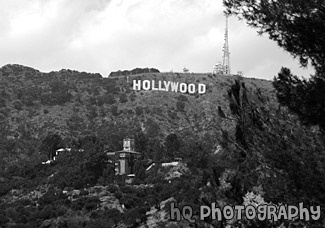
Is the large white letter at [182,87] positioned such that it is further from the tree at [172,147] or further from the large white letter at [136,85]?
the tree at [172,147]

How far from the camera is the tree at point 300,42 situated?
29.9 ft

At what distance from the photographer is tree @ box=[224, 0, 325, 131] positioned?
359 inches

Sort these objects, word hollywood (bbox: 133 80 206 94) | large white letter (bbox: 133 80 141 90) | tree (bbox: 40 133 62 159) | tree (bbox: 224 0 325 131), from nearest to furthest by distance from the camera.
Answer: tree (bbox: 224 0 325 131) < tree (bbox: 40 133 62 159) < word hollywood (bbox: 133 80 206 94) < large white letter (bbox: 133 80 141 90)

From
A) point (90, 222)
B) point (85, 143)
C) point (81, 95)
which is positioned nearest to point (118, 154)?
point (85, 143)

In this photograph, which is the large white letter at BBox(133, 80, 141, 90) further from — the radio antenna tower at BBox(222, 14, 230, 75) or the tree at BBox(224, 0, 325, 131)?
the tree at BBox(224, 0, 325, 131)

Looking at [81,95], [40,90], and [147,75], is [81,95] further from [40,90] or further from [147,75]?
[147,75]

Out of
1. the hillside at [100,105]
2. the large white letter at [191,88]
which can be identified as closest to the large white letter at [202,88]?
the hillside at [100,105]

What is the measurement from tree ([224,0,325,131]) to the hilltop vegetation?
59cm

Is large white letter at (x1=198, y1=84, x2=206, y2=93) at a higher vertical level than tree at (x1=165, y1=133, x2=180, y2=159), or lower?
higher

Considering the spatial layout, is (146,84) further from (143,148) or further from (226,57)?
(143,148)

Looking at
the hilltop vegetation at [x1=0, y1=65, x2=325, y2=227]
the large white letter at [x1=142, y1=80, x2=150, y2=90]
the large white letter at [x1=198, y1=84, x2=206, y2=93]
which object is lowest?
the hilltop vegetation at [x1=0, y1=65, x2=325, y2=227]

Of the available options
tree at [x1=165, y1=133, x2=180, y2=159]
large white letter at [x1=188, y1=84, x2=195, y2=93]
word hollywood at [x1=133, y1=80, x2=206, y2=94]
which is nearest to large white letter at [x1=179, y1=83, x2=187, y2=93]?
word hollywood at [x1=133, y1=80, x2=206, y2=94]

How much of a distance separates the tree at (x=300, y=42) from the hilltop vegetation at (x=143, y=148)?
1.95 feet

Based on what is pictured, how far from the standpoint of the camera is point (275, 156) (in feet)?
31.2
